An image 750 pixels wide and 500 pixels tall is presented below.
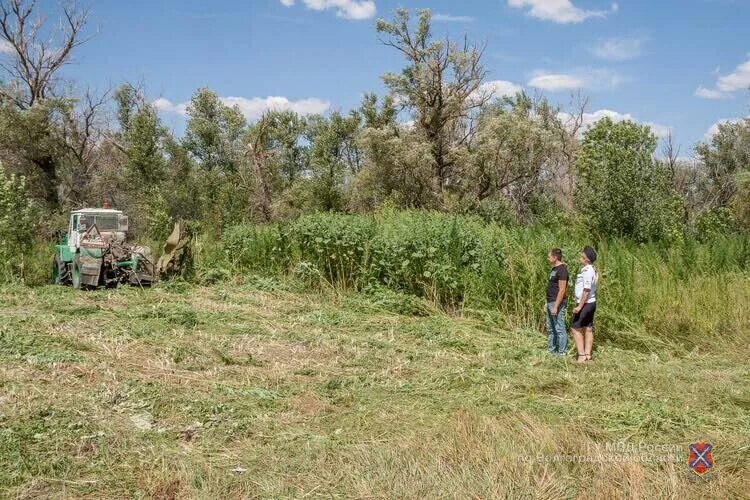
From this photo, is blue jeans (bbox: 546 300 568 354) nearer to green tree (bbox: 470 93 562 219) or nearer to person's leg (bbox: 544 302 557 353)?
person's leg (bbox: 544 302 557 353)

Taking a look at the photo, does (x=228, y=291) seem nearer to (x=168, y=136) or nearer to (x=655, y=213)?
(x=655, y=213)

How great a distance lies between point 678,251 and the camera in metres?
11.6

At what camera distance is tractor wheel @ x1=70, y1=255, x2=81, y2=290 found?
12.5 metres

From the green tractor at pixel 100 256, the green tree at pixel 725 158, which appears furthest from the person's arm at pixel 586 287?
the green tree at pixel 725 158

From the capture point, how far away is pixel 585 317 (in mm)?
7844

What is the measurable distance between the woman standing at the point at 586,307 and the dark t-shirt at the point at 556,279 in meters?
0.20

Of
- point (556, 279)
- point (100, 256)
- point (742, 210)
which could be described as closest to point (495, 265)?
point (556, 279)

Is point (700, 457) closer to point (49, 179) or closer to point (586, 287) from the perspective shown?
point (586, 287)

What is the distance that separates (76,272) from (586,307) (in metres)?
9.85

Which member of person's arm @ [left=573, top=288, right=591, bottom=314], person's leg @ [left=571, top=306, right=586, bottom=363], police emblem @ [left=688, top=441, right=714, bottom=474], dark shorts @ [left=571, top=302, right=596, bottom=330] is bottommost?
police emblem @ [left=688, top=441, right=714, bottom=474]

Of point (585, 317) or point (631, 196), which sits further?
point (631, 196)

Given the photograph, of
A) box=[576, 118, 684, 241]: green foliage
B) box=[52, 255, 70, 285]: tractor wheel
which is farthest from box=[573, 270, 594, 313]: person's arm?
box=[52, 255, 70, 285]: tractor wheel

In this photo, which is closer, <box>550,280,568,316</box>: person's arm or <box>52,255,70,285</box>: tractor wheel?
<box>550,280,568,316</box>: person's arm

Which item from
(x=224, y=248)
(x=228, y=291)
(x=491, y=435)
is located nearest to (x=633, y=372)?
(x=491, y=435)
